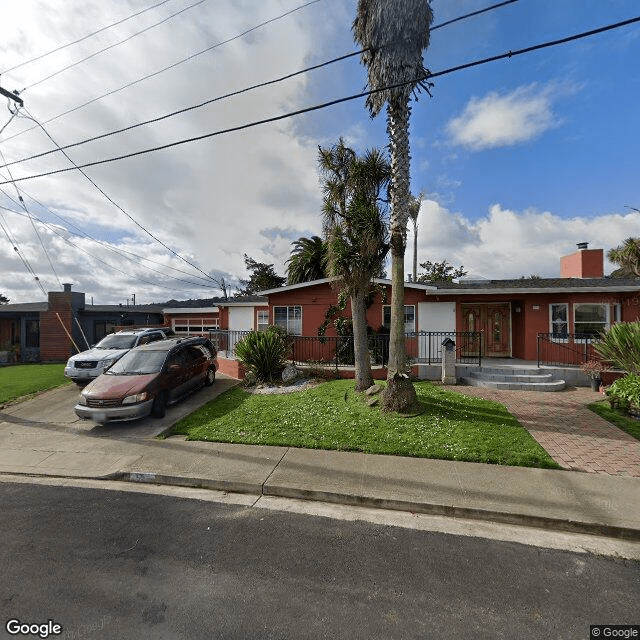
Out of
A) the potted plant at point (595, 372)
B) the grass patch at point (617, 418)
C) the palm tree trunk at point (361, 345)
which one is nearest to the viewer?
the grass patch at point (617, 418)

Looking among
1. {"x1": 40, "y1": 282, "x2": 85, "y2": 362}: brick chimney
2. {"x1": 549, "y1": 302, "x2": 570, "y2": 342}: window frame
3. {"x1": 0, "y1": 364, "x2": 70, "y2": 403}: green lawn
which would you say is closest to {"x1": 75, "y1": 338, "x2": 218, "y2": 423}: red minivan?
{"x1": 0, "y1": 364, "x2": 70, "y2": 403}: green lawn

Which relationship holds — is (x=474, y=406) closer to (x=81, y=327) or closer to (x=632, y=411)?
→ (x=632, y=411)

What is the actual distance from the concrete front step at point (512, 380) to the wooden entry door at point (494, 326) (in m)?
3.38

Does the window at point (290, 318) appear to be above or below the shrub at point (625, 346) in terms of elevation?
above

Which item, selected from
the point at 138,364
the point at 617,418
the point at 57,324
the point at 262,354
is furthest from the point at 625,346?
the point at 57,324

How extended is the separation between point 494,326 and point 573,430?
7875 mm

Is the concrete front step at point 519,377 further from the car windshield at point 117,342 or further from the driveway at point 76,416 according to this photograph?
the car windshield at point 117,342

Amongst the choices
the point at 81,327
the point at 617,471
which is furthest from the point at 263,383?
the point at 81,327

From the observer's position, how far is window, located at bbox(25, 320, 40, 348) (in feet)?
64.0

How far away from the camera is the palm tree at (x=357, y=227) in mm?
9016

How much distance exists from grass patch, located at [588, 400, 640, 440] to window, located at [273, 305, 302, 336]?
10534mm

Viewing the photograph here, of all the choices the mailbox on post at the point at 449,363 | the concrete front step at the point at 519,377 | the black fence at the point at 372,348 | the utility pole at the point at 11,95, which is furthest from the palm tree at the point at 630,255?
the utility pole at the point at 11,95

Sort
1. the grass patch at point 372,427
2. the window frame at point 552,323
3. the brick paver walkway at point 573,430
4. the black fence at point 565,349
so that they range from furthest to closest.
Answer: the window frame at point 552,323 < the black fence at point 565,349 < the grass patch at point 372,427 < the brick paver walkway at point 573,430

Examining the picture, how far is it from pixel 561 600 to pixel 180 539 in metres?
3.78
